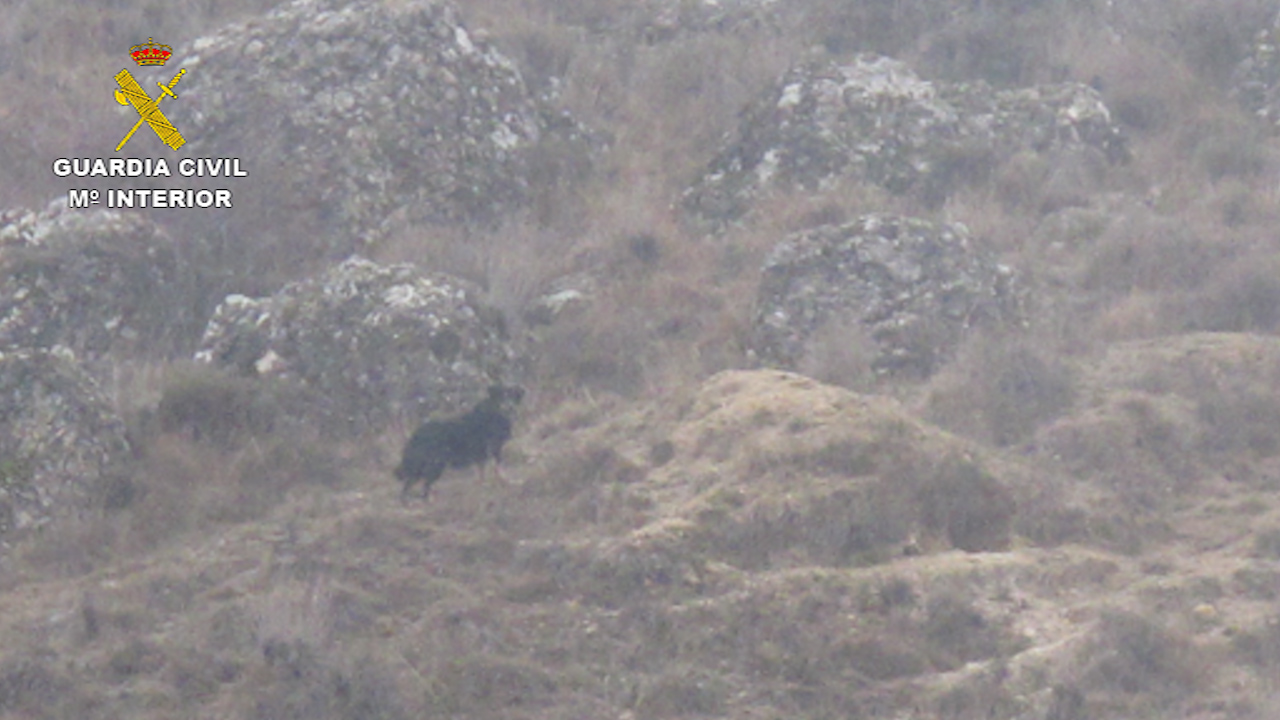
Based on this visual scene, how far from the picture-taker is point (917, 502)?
759 cm

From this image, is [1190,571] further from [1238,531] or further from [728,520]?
[728,520]

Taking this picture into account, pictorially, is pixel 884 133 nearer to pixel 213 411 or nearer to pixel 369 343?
pixel 369 343

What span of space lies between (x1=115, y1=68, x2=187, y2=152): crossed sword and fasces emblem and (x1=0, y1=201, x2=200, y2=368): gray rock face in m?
1.63

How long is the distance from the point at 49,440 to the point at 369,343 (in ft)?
6.65

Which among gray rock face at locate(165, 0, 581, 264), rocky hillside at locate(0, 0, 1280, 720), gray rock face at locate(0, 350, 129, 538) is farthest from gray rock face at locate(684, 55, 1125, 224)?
gray rock face at locate(0, 350, 129, 538)

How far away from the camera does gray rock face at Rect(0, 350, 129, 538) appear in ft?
25.6

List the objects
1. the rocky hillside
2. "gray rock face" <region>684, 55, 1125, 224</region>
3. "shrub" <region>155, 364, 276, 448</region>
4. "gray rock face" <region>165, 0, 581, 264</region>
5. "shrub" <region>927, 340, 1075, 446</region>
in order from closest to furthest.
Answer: the rocky hillside → "shrub" <region>155, 364, 276, 448</region> → "shrub" <region>927, 340, 1075, 446</region> → "gray rock face" <region>165, 0, 581, 264</region> → "gray rock face" <region>684, 55, 1125, 224</region>

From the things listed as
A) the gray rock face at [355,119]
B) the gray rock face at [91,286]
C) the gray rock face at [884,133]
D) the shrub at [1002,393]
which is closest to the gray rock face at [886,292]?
the shrub at [1002,393]

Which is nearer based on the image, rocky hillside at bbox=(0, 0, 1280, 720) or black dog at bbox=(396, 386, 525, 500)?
rocky hillside at bbox=(0, 0, 1280, 720)

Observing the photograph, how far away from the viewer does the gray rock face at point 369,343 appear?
8.99 meters

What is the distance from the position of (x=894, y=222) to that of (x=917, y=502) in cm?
324

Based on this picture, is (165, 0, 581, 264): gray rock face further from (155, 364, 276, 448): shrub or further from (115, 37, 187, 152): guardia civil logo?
(155, 364, 276, 448): shrub

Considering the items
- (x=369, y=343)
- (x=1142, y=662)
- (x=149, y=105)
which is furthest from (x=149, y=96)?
(x=1142, y=662)

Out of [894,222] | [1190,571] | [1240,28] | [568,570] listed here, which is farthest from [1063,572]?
[1240,28]
